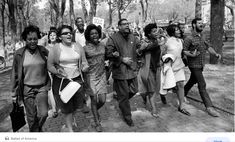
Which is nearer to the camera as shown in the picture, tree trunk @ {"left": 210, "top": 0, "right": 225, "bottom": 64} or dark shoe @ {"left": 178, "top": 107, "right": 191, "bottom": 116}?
dark shoe @ {"left": 178, "top": 107, "right": 191, "bottom": 116}

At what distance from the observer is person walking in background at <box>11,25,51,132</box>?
3.93m

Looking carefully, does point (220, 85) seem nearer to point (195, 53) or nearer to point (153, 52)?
point (195, 53)

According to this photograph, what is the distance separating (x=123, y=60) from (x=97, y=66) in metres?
0.45

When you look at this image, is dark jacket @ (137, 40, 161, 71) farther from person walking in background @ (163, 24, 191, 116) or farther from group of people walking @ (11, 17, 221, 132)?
person walking in background @ (163, 24, 191, 116)

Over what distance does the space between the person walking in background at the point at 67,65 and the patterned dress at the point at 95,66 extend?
0.28 meters

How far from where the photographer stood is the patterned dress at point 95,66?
4.65 m

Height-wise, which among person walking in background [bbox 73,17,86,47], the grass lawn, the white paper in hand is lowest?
the grass lawn

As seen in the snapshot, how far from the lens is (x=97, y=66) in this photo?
184 inches

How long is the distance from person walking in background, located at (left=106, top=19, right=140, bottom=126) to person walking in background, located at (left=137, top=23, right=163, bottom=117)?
0.27 metres

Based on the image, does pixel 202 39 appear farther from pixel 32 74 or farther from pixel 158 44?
pixel 32 74

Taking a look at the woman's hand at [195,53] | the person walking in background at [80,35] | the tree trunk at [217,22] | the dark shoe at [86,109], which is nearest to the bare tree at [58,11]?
the tree trunk at [217,22]

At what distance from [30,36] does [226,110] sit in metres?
3.93

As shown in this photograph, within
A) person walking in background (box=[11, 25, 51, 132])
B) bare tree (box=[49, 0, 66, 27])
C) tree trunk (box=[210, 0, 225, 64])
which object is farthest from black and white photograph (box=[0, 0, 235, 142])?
bare tree (box=[49, 0, 66, 27])

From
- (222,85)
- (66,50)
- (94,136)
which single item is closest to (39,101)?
(66,50)
